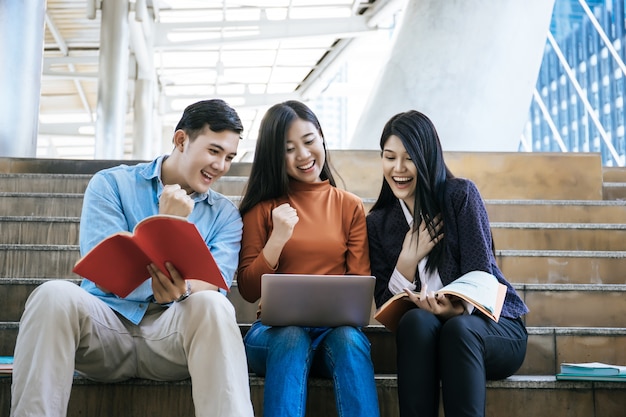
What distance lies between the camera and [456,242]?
279cm

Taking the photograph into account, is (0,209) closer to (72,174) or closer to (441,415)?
(72,174)

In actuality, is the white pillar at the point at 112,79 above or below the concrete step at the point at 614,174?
above

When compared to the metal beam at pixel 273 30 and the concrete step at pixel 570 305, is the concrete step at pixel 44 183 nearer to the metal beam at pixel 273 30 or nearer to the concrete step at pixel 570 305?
the concrete step at pixel 570 305

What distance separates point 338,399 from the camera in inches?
94.2

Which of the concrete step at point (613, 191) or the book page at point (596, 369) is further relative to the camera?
the concrete step at point (613, 191)

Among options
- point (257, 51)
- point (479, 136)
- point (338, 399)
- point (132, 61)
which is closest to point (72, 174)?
point (338, 399)

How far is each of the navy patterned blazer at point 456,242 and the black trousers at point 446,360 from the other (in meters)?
0.21

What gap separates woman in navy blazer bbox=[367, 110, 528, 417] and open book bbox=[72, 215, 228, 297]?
64 centimetres

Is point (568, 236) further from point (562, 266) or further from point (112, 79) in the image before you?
point (112, 79)

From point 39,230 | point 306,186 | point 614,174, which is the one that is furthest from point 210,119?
point 614,174

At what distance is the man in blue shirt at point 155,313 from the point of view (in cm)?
214

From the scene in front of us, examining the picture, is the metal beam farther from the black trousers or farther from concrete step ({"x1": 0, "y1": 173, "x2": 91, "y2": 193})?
the black trousers

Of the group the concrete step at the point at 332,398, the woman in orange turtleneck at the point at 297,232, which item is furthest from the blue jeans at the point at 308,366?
the concrete step at the point at 332,398

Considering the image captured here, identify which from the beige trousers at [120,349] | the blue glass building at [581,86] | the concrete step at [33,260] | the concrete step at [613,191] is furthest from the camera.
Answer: the blue glass building at [581,86]
